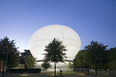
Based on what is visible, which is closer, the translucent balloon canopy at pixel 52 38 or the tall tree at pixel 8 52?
the tall tree at pixel 8 52

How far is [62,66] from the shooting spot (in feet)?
176

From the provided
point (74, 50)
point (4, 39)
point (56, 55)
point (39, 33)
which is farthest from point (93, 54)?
point (39, 33)

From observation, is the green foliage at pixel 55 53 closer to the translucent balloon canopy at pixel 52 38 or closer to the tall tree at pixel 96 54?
the tall tree at pixel 96 54

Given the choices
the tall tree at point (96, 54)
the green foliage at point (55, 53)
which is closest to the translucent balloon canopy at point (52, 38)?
the tall tree at point (96, 54)

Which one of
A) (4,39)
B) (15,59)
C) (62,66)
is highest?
(4,39)

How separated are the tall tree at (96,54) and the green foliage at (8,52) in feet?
51.0

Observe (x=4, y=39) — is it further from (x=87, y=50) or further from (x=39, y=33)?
(x=39, y=33)

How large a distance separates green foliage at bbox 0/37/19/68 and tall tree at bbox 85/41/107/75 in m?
15.5

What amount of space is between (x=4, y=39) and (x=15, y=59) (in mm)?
4385

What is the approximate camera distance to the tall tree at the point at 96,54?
29000 millimetres

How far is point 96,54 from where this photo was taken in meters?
29.3

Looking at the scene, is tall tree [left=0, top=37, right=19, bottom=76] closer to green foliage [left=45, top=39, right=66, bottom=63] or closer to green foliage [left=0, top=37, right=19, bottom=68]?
green foliage [left=0, top=37, right=19, bottom=68]

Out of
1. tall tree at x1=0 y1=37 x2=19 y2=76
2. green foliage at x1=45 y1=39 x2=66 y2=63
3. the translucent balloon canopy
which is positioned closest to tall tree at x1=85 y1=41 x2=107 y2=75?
green foliage at x1=45 y1=39 x2=66 y2=63

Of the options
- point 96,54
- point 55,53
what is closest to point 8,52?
point 55,53
